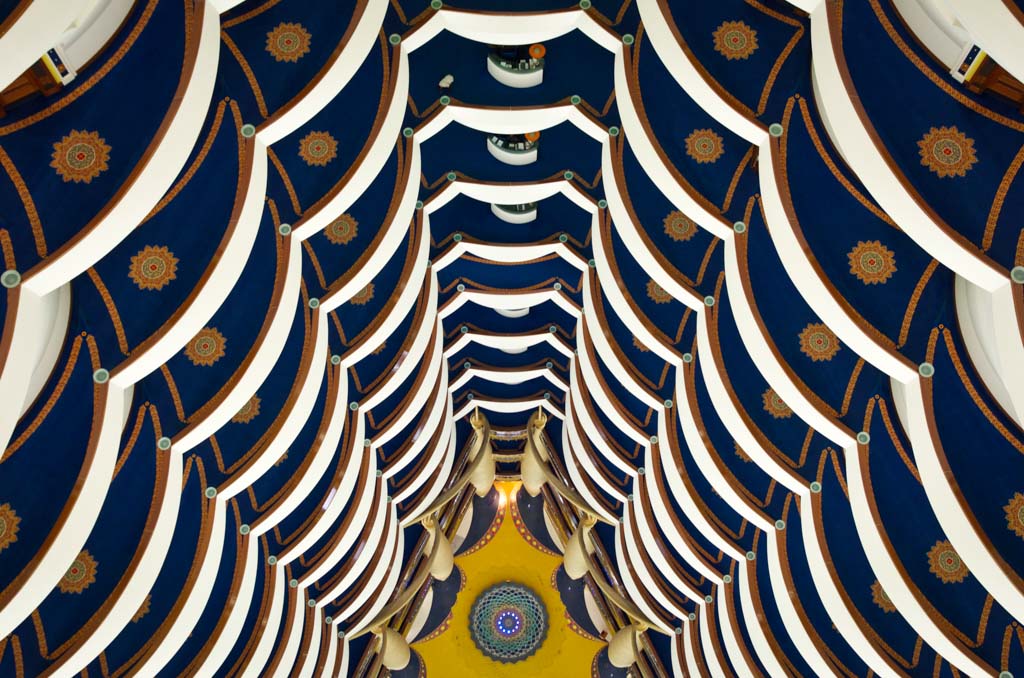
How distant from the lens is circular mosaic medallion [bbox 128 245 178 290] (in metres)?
11.3

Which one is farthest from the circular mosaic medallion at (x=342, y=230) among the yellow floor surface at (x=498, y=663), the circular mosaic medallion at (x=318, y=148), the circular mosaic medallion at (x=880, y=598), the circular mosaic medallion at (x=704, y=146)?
the yellow floor surface at (x=498, y=663)

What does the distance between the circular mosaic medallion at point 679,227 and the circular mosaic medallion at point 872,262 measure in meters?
3.78

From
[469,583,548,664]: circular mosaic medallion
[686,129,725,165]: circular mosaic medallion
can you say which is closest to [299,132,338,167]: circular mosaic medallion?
[686,129,725,165]: circular mosaic medallion

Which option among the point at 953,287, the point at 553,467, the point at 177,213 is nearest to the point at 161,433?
the point at 177,213

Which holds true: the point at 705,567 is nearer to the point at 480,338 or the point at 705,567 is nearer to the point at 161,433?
A: the point at 480,338

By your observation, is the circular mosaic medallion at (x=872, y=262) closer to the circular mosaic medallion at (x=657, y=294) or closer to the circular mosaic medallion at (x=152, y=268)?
the circular mosaic medallion at (x=657, y=294)

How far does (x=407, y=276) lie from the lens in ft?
53.5

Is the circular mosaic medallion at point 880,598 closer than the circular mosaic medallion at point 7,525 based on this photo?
No

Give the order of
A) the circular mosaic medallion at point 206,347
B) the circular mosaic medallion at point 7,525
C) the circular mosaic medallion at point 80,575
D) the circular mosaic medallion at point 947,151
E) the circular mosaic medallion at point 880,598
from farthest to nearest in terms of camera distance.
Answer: the circular mosaic medallion at point 880,598 → the circular mosaic medallion at point 206,347 → the circular mosaic medallion at point 80,575 → the circular mosaic medallion at point 7,525 → the circular mosaic medallion at point 947,151

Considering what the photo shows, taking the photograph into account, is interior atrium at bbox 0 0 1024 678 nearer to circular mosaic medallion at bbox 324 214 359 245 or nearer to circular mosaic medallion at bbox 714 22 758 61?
circular mosaic medallion at bbox 324 214 359 245

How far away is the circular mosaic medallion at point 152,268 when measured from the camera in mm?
11297

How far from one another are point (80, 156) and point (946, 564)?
12484 millimetres

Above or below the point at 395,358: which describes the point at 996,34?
above

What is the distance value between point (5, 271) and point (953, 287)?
11.3 meters
